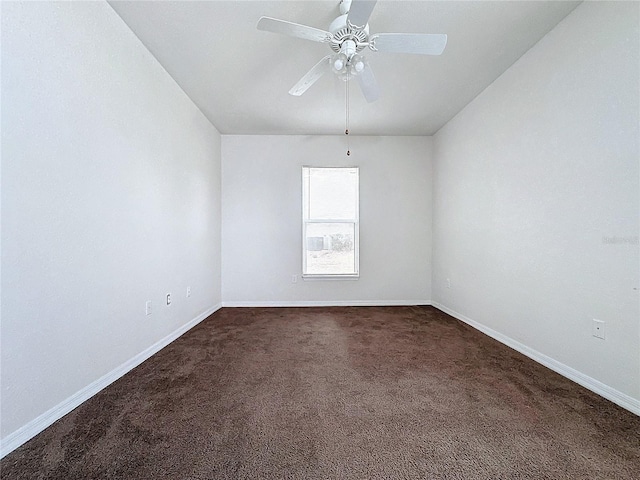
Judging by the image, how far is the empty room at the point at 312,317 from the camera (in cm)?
142

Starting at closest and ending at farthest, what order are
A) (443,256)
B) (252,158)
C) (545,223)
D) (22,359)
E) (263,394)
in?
(22,359) → (263,394) → (545,223) → (443,256) → (252,158)

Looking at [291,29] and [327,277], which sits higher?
[291,29]

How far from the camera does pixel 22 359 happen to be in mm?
1449

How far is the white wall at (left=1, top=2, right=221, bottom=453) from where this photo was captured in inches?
56.4

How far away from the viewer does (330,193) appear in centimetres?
474

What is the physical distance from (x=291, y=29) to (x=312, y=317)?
306 cm

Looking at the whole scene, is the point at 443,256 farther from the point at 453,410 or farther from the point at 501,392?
the point at 453,410

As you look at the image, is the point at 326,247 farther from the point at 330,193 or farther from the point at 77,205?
the point at 77,205

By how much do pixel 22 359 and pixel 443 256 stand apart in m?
4.17

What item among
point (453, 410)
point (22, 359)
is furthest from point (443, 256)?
point (22, 359)

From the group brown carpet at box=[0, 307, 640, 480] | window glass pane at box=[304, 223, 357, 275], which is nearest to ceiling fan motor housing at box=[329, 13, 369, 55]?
brown carpet at box=[0, 307, 640, 480]

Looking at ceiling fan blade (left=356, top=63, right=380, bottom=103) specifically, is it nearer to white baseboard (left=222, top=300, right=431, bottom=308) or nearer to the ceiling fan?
the ceiling fan

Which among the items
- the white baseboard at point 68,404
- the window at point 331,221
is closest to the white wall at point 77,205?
the white baseboard at point 68,404

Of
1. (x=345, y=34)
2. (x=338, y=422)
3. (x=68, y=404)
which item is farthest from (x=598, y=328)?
(x=68, y=404)
